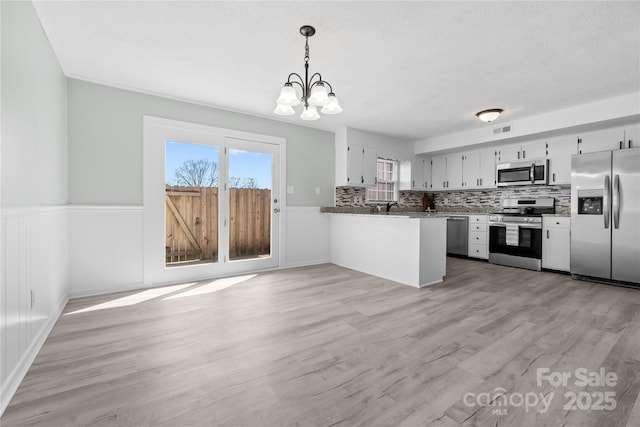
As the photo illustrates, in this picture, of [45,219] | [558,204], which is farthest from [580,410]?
[558,204]

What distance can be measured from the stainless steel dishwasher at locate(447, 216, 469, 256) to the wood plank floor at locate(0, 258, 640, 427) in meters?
2.42

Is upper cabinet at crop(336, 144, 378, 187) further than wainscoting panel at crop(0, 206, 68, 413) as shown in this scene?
Yes

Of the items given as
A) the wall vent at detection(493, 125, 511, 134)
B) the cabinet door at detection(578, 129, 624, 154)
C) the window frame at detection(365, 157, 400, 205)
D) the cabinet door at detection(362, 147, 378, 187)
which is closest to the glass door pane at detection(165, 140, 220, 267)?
the cabinet door at detection(362, 147, 378, 187)

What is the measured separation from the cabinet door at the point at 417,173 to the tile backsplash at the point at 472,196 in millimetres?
324

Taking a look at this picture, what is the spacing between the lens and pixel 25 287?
5.99 ft

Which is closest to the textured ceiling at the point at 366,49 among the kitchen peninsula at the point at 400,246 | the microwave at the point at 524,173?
the microwave at the point at 524,173

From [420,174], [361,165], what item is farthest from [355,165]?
[420,174]

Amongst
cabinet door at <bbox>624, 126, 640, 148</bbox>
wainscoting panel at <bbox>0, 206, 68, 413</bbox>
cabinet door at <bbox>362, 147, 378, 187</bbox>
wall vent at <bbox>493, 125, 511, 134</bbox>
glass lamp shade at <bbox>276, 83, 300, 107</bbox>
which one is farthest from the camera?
cabinet door at <bbox>362, 147, 378, 187</bbox>

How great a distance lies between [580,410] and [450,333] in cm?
88

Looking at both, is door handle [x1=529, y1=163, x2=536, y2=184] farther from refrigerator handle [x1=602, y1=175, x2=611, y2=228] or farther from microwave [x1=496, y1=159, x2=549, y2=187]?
refrigerator handle [x1=602, y1=175, x2=611, y2=228]

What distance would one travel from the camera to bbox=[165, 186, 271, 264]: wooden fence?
12.6 ft

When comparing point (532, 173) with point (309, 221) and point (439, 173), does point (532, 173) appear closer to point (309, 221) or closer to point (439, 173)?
point (439, 173)

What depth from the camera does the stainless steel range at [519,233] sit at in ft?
15.2

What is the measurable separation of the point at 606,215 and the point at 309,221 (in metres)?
4.09
